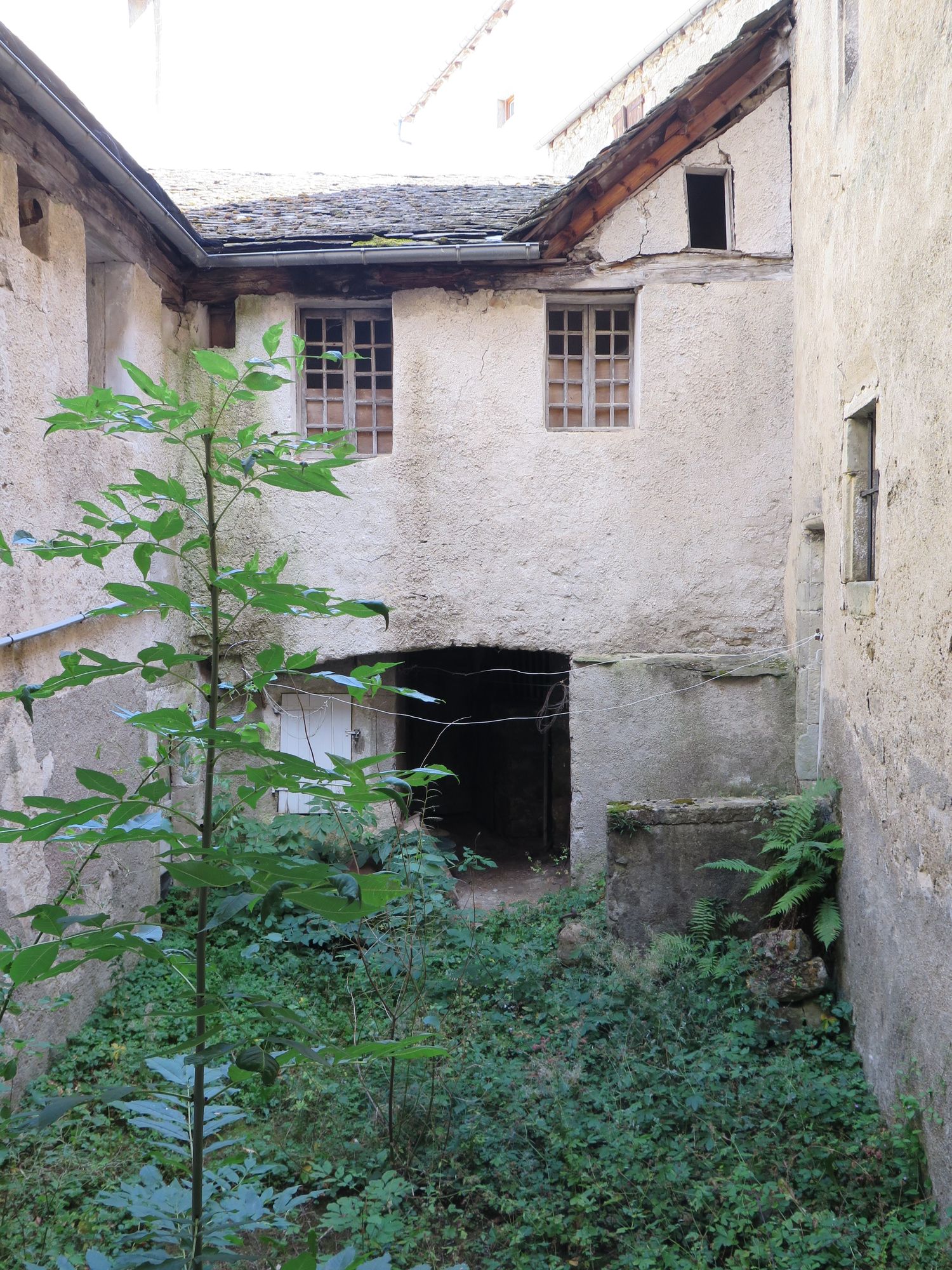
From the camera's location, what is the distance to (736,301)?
7750mm

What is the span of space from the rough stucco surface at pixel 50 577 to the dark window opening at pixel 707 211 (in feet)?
15.3

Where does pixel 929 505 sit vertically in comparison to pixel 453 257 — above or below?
below

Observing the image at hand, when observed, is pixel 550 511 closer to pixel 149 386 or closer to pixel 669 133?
pixel 669 133

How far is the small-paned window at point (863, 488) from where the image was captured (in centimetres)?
550

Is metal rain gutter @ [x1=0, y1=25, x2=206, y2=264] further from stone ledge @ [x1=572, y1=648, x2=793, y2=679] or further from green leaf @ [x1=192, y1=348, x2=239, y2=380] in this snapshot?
stone ledge @ [x1=572, y1=648, x2=793, y2=679]

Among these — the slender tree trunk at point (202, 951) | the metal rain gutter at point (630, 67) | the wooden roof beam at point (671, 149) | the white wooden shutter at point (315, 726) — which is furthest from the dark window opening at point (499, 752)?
the metal rain gutter at point (630, 67)

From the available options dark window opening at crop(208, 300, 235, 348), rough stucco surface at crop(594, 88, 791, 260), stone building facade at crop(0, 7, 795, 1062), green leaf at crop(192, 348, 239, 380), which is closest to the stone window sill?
stone building facade at crop(0, 7, 795, 1062)

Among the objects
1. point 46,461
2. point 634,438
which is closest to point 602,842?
point 634,438

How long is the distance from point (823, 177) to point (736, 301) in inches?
58.5

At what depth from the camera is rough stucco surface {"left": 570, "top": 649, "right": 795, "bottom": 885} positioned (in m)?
7.76

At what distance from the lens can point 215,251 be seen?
7.64m

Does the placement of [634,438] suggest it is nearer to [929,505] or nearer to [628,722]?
[628,722]

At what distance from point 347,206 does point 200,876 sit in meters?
8.26

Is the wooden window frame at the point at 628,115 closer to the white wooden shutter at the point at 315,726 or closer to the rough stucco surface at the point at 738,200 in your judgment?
the rough stucco surface at the point at 738,200
